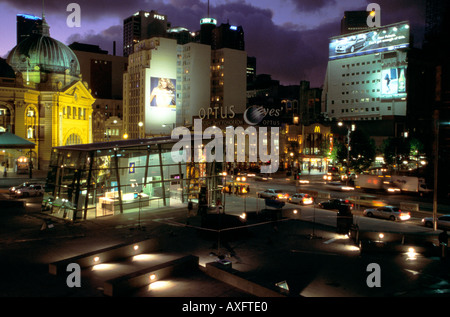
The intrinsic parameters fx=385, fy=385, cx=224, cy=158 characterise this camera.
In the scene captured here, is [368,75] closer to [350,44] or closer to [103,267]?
[350,44]

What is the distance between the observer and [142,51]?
11475 cm

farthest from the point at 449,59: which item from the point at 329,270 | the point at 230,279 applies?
the point at 230,279

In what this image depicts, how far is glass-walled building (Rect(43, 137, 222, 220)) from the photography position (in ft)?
94.1

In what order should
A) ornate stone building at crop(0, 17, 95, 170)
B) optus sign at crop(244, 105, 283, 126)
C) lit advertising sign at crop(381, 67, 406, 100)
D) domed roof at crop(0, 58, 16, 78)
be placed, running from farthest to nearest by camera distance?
lit advertising sign at crop(381, 67, 406, 100), optus sign at crop(244, 105, 283, 126), domed roof at crop(0, 58, 16, 78), ornate stone building at crop(0, 17, 95, 170)

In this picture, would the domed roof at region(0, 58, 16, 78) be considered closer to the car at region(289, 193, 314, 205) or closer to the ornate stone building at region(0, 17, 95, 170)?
the ornate stone building at region(0, 17, 95, 170)

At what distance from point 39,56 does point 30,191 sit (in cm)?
5631

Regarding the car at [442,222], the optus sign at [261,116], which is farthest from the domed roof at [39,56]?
the car at [442,222]

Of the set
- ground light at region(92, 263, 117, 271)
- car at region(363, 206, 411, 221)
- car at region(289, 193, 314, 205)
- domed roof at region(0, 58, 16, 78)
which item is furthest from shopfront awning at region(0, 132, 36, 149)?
car at region(363, 206, 411, 221)

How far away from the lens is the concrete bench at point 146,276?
13.7m

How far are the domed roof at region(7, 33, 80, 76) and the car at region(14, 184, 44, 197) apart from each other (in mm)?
52430

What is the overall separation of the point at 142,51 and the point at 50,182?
91.0m

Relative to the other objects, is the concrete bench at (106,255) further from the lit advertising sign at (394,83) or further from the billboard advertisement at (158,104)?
the lit advertising sign at (394,83)

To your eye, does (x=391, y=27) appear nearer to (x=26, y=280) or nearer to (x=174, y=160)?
(x=174, y=160)
